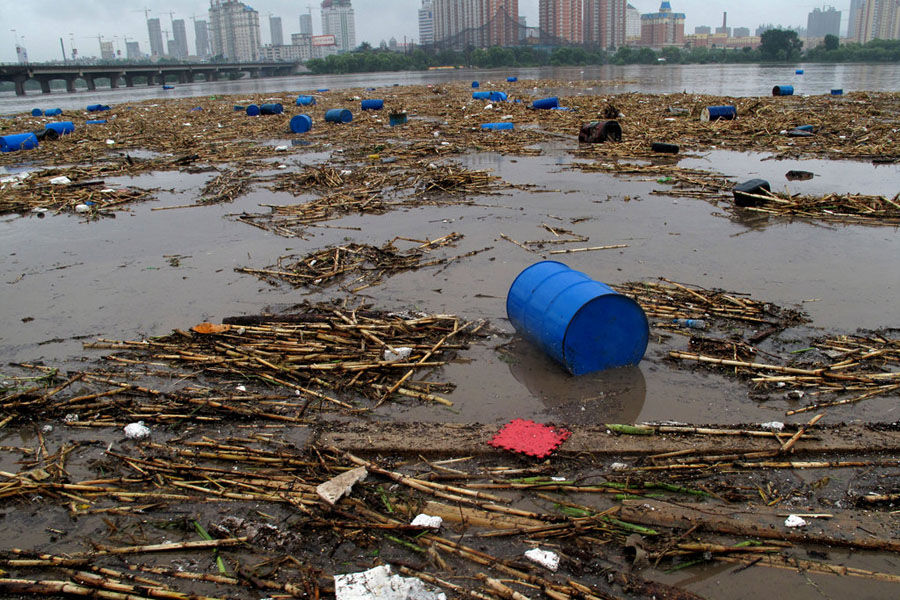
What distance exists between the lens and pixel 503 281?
5.89m

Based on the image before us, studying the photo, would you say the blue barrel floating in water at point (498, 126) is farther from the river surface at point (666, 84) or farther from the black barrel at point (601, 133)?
the river surface at point (666, 84)

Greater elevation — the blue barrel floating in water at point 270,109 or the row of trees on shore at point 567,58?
the row of trees on shore at point 567,58

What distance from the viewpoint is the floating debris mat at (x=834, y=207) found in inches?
299

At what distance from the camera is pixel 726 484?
3.06 m

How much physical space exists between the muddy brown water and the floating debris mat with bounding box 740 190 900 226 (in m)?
0.44

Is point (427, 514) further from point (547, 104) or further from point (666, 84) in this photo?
point (666, 84)

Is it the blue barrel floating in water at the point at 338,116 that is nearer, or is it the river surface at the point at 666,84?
the blue barrel floating in water at the point at 338,116

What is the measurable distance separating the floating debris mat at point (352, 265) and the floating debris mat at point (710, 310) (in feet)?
7.45

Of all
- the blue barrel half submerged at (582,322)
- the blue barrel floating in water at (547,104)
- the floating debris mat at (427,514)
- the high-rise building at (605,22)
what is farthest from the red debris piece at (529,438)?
the high-rise building at (605,22)

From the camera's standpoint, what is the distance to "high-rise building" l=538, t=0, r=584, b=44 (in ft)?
547

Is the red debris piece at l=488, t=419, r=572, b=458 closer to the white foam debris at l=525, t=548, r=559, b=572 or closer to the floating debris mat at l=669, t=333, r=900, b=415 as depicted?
the white foam debris at l=525, t=548, r=559, b=572

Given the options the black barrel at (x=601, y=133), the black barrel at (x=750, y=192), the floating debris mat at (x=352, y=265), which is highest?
the black barrel at (x=601, y=133)

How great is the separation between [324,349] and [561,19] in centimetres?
18858

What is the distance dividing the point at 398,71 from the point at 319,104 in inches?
3719
